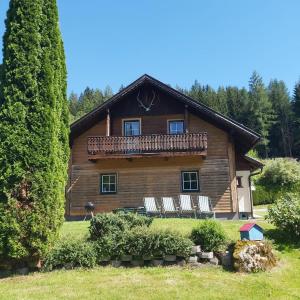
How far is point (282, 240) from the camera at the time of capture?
10.4 m

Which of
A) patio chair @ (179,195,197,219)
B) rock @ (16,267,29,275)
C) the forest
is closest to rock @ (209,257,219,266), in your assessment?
rock @ (16,267,29,275)

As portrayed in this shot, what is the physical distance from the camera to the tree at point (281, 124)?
64.0m

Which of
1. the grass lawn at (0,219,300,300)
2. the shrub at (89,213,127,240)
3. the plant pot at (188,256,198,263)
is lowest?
the grass lawn at (0,219,300,300)

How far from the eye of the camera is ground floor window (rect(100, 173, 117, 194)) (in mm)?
19531

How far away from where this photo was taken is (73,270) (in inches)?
330

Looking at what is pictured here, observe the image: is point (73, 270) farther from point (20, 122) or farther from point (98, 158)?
point (98, 158)

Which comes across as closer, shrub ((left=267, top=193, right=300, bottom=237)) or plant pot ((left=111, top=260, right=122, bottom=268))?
plant pot ((left=111, top=260, right=122, bottom=268))

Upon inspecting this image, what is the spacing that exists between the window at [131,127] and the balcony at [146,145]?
1545 millimetres

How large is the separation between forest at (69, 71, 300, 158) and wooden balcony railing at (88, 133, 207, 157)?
4416cm

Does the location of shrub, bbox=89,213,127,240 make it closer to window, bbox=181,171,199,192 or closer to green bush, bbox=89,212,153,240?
green bush, bbox=89,212,153,240

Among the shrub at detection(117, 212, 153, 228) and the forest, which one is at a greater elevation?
the forest

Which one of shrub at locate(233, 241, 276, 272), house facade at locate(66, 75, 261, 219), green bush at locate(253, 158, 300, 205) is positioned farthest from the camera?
green bush at locate(253, 158, 300, 205)

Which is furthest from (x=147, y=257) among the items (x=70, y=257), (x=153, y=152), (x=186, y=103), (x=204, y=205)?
(x=186, y=103)

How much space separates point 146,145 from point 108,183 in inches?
117
